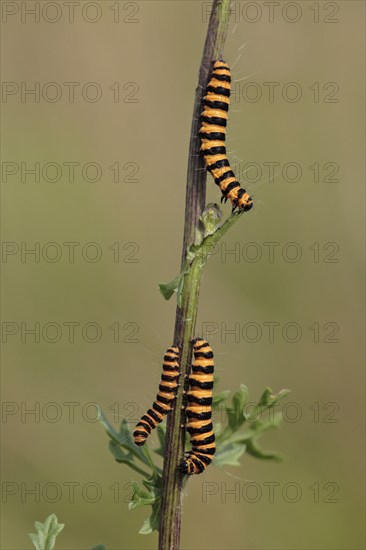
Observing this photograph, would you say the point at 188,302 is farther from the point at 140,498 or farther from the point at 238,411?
the point at 238,411

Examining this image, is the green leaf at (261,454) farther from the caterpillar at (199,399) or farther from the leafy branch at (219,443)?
the caterpillar at (199,399)

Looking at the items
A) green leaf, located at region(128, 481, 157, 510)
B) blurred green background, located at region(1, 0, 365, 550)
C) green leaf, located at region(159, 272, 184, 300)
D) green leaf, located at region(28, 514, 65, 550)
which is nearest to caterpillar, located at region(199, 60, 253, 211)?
green leaf, located at region(159, 272, 184, 300)

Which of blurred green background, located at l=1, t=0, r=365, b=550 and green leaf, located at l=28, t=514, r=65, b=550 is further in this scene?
blurred green background, located at l=1, t=0, r=365, b=550

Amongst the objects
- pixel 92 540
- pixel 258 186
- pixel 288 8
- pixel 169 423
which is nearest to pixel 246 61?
pixel 288 8

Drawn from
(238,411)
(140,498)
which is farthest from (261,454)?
(140,498)

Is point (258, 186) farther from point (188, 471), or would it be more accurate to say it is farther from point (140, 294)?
point (188, 471)

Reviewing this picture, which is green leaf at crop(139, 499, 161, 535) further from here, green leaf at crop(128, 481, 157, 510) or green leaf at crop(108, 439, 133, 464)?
green leaf at crop(108, 439, 133, 464)

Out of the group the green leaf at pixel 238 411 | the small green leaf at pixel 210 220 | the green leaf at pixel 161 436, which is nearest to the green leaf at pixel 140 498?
the green leaf at pixel 161 436
